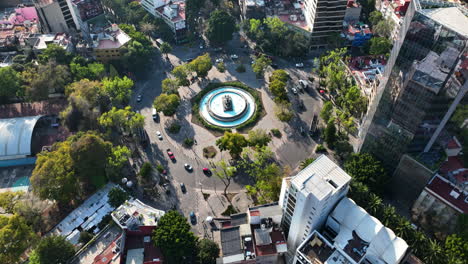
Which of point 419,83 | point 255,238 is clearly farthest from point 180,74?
point 419,83

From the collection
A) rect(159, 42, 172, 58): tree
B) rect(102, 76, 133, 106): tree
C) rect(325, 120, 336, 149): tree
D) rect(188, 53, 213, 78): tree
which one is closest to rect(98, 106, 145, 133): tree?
rect(102, 76, 133, 106): tree

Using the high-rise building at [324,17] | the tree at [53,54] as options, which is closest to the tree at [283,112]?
the high-rise building at [324,17]

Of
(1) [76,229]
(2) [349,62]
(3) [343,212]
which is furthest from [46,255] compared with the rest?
(2) [349,62]

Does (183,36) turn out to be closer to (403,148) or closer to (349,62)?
(349,62)

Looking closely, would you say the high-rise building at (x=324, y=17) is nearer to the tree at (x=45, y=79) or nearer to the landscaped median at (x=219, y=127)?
the landscaped median at (x=219, y=127)

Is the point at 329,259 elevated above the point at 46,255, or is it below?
above

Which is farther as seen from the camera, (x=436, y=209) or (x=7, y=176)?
(x=7, y=176)
